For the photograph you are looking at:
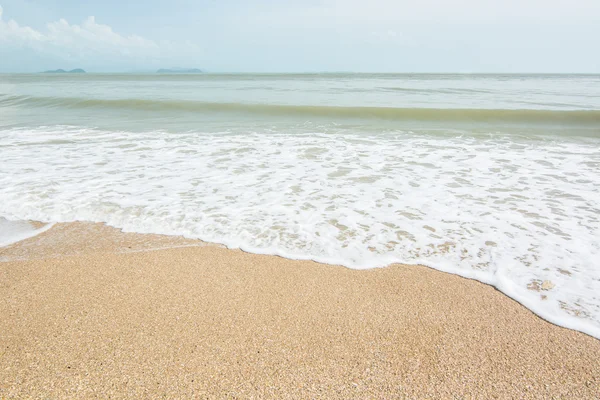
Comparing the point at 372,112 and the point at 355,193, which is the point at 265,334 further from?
the point at 372,112

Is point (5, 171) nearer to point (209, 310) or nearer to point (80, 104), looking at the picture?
point (209, 310)

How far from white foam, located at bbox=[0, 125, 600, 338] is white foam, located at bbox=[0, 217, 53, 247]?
0.57 feet

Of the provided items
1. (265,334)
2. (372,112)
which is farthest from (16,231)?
(372,112)

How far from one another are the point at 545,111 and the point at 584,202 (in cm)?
929

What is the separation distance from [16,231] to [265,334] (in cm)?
295

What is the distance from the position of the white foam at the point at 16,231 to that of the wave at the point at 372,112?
9.66 meters

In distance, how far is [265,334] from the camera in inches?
89.9

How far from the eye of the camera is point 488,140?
28.1ft

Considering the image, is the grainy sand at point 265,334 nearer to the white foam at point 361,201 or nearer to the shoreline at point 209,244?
the shoreline at point 209,244

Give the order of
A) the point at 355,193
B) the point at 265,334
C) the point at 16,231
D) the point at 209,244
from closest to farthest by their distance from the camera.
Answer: the point at 265,334
the point at 209,244
the point at 16,231
the point at 355,193

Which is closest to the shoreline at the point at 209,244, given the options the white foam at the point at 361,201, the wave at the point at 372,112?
the white foam at the point at 361,201

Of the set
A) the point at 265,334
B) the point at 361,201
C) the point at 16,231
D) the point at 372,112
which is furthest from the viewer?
the point at 372,112

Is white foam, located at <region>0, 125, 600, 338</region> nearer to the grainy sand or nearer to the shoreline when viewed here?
the shoreline

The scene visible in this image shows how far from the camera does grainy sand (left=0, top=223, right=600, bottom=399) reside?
1903 mm
